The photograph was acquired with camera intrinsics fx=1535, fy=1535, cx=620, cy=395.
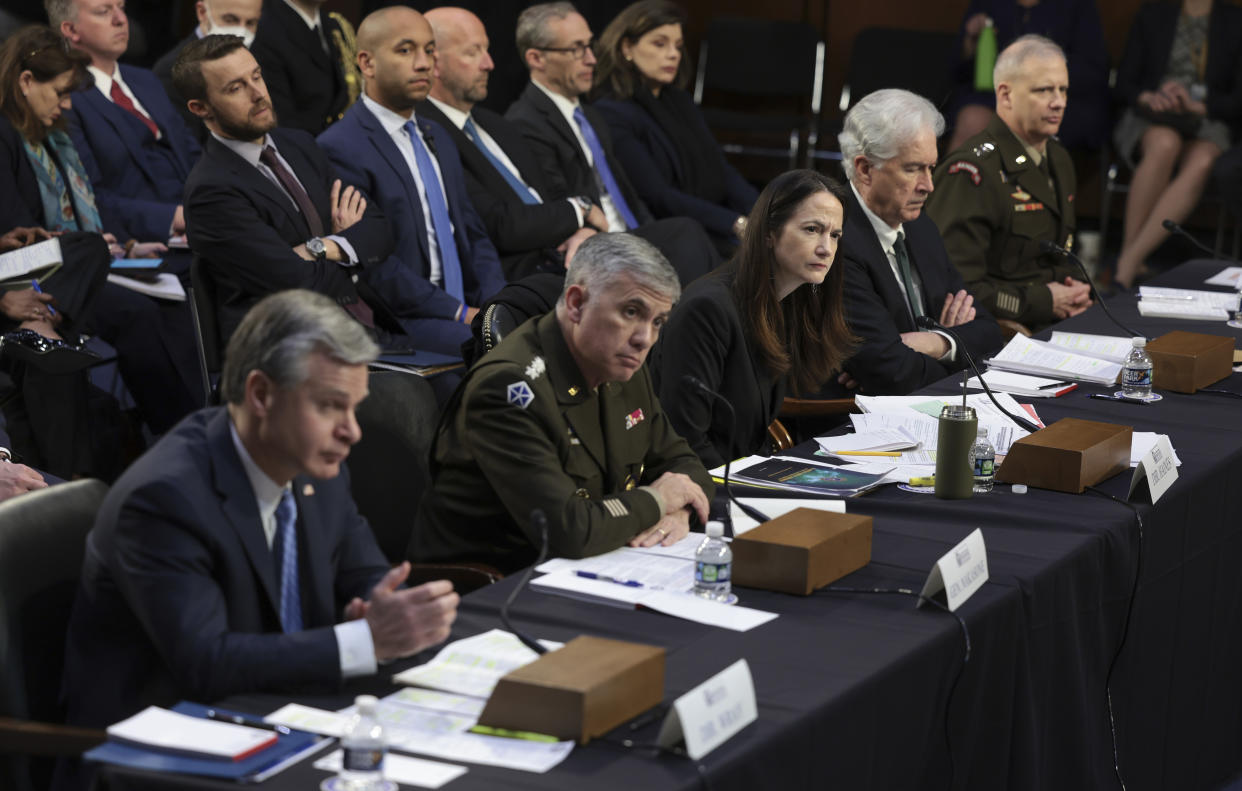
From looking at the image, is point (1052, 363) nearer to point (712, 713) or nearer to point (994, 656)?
point (994, 656)

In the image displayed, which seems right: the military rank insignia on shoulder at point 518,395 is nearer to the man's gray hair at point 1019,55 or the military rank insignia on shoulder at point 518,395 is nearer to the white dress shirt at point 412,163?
the white dress shirt at point 412,163

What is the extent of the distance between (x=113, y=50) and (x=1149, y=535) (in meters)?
3.89

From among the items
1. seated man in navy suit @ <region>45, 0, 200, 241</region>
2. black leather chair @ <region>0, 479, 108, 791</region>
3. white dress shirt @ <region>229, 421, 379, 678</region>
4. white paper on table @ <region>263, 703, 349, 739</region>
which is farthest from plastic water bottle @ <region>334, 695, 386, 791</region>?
seated man in navy suit @ <region>45, 0, 200, 241</region>

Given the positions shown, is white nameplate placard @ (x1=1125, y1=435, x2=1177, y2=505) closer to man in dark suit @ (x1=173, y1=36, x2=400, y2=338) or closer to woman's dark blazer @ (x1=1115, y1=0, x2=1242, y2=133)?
Answer: man in dark suit @ (x1=173, y1=36, x2=400, y2=338)

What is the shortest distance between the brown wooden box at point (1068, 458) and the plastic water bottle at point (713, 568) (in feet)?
2.84

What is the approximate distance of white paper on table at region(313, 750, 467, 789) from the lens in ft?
5.35

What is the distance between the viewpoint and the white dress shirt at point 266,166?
4238mm

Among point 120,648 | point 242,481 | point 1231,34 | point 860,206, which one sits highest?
point 1231,34

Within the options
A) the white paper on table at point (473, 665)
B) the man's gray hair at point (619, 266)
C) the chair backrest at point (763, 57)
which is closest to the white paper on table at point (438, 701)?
the white paper on table at point (473, 665)

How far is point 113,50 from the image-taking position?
17.1 feet

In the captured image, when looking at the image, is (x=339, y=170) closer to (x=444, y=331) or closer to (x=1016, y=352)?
(x=444, y=331)

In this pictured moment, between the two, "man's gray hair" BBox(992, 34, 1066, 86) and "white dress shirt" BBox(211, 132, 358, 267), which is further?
"man's gray hair" BBox(992, 34, 1066, 86)

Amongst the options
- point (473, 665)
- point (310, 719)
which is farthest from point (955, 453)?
point (310, 719)

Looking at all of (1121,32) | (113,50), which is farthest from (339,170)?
(1121,32)
